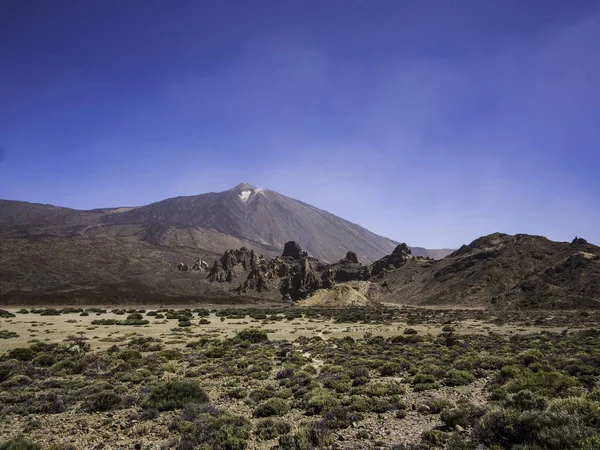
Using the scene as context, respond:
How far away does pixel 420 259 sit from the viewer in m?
125

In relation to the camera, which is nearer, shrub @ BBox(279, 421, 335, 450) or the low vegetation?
the low vegetation

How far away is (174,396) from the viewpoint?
1162cm

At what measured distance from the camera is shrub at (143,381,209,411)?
11188mm

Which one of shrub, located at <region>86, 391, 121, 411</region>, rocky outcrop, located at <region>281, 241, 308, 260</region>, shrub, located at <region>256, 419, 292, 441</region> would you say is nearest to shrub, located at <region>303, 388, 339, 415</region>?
shrub, located at <region>256, 419, 292, 441</region>

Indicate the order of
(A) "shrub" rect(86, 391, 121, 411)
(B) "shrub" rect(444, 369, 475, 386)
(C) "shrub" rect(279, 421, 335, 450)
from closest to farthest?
(C) "shrub" rect(279, 421, 335, 450) < (A) "shrub" rect(86, 391, 121, 411) < (B) "shrub" rect(444, 369, 475, 386)

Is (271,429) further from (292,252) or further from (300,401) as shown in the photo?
(292,252)

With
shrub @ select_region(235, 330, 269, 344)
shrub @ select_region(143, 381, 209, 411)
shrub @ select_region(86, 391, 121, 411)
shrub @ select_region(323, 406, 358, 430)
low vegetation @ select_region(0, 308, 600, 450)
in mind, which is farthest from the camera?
shrub @ select_region(235, 330, 269, 344)

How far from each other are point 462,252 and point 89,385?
382 feet

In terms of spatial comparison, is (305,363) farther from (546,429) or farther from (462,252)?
(462,252)

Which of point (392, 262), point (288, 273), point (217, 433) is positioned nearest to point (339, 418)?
point (217, 433)

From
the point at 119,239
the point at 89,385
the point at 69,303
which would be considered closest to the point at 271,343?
the point at 89,385

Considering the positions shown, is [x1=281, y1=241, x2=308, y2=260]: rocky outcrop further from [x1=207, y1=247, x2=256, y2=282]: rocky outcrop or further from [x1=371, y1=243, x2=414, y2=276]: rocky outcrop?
[x1=371, y1=243, x2=414, y2=276]: rocky outcrop

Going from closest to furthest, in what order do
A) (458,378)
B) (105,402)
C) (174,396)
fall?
(105,402) < (174,396) < (458,378)

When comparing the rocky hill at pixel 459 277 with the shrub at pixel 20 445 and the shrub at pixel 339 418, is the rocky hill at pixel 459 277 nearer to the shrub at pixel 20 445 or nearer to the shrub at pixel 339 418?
the shrub at pixel 339 418
